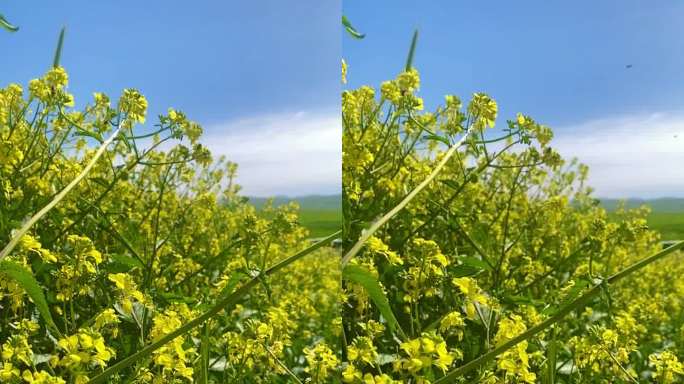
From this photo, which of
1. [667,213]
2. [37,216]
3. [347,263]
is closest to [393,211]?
[347,263]

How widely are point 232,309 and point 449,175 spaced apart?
2.35 ft

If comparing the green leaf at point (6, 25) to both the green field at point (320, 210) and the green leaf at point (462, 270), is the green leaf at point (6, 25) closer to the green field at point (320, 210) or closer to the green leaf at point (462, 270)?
the green field at point (320, 210)

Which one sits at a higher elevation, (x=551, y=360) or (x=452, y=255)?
(x=452, y=255)

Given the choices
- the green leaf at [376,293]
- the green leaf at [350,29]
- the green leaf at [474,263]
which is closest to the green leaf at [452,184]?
the green leaf at [474,263]

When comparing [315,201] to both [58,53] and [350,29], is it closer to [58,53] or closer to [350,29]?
[350,29]

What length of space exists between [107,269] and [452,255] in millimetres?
692

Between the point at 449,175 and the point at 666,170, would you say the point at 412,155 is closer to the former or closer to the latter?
the point at 449,175

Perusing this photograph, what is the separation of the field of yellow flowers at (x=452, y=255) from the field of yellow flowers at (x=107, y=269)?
0.19 meters

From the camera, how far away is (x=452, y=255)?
1248mm

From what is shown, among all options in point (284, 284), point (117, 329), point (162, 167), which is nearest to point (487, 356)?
point (117, 329)

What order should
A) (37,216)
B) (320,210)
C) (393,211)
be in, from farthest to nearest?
(320,210) → (393,211) → (37,216)

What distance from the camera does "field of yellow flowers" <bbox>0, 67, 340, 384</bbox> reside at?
100 cm

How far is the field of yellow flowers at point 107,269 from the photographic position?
3.28 feet

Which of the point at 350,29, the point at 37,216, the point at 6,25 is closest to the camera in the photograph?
the point at 37,216
